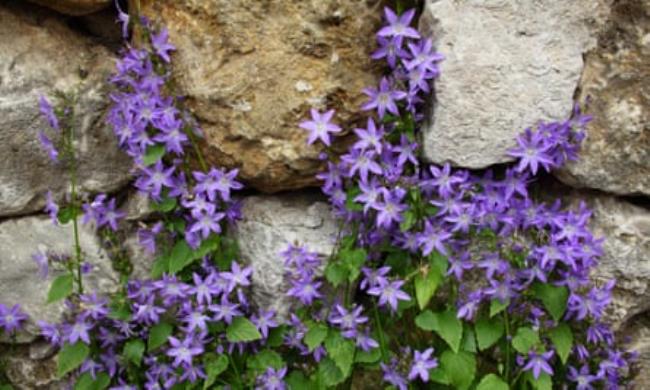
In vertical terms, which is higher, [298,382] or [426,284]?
[426,284]

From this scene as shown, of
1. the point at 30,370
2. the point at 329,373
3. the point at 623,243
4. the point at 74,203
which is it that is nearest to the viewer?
the point at 623,243

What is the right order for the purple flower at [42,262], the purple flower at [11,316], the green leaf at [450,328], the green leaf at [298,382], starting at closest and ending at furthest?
the green leaf at [450,328], the green leaf at [298,382], the purple flower at [42,262], the purple flower at [11,316]

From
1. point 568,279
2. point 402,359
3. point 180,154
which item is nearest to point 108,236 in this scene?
point 180,154

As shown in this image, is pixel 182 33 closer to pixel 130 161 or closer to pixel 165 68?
pixel 165 68

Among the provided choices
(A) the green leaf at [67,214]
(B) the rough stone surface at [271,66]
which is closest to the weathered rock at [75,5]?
(B) the rough stone surface at [271,66]

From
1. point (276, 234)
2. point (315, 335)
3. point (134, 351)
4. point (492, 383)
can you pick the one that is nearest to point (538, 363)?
point (492, 383)

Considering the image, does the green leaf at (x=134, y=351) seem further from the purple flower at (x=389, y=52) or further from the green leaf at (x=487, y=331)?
the purple flower at (x=389, y=52)

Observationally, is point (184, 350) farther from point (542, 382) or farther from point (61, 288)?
point (542, 382)
